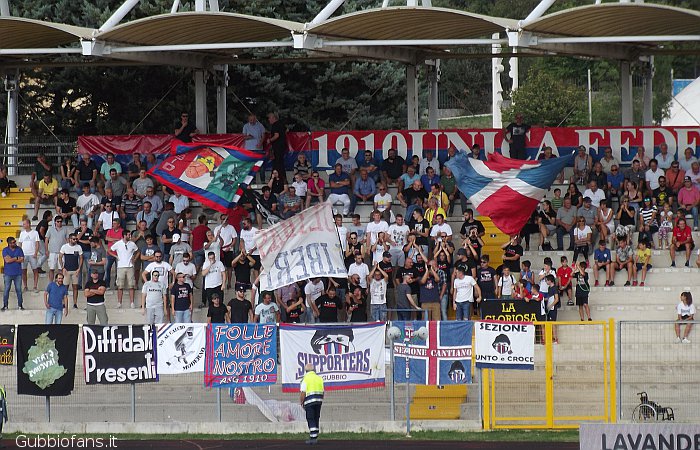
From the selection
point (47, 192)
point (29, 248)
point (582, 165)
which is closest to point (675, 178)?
point (582, 165)

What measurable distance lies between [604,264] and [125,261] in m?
10.4

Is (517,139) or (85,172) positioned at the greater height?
(517,139)

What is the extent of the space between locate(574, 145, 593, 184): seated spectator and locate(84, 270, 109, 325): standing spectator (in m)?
11.6

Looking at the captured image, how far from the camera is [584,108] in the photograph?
6731cm

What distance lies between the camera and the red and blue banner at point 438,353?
20531mm

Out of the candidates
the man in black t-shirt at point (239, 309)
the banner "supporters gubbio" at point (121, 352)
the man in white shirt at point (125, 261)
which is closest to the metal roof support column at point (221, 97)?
the man in white shirt at point (125, 261)

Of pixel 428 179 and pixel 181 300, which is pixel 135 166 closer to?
pixel 181 300

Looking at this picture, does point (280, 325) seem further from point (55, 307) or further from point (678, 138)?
point (678, 138)

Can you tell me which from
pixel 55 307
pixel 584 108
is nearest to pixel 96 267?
pixel 55 307

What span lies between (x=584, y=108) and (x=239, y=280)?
44.5 meters

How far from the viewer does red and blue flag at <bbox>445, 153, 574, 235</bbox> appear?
2684 cm

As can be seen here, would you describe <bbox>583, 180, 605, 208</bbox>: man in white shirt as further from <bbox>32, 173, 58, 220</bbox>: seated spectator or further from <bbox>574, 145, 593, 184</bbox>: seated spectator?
<bbox>32, 173, 58, 220</bbox>: seated spectator

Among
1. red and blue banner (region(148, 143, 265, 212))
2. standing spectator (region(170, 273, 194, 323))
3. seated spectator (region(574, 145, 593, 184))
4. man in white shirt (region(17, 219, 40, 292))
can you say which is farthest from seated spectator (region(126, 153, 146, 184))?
seated spectator (region(574, 145, 593, 184))

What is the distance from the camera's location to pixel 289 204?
2817 cm
